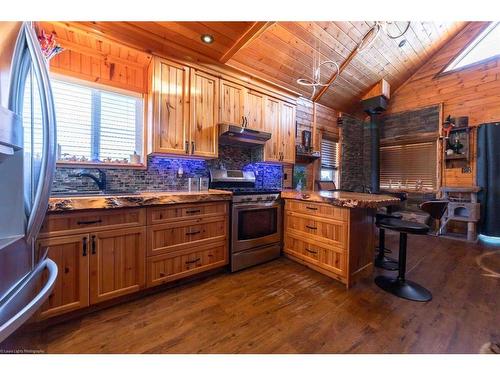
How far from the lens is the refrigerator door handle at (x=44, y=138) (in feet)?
2.44

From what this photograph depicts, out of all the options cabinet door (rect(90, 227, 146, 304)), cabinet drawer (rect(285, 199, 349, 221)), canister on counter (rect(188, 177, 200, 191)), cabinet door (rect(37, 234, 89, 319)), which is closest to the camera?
cabinet door (rect(37, 234, 89, 319))

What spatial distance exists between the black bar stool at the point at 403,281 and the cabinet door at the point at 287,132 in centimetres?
173

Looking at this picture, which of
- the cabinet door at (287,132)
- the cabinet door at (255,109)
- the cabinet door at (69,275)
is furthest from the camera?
the cabinet door at (287,132)

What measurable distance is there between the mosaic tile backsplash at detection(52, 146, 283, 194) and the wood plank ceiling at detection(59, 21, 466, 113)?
3.89 feet

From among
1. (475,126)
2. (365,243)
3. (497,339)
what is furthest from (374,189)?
(497,339)

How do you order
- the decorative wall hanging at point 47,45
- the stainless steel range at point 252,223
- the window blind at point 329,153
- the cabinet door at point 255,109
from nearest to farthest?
the decorative wall hanging at point 47,45
the stainless steel range at point 252,223
the cabinet door at point 255,109
the window blind at point 329,153

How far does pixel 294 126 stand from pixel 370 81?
225 cm

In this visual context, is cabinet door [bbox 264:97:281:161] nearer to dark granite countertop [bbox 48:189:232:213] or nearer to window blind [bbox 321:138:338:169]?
dark granite countertop [bbox 48:189:232:213]

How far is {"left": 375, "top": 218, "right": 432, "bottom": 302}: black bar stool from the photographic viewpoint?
1.89 metres

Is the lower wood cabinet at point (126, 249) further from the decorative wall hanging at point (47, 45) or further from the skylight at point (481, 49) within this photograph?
the skylight at point (481, 49)

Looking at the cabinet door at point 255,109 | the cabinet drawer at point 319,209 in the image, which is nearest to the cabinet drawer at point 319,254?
the cabinet drawer at point 319,209

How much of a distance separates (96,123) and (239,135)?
1.59 m

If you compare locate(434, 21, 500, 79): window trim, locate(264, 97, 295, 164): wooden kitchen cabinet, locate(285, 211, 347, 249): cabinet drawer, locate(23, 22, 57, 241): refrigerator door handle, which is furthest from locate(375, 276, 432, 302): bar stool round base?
locate(434, 21, 500, 79): window trim
